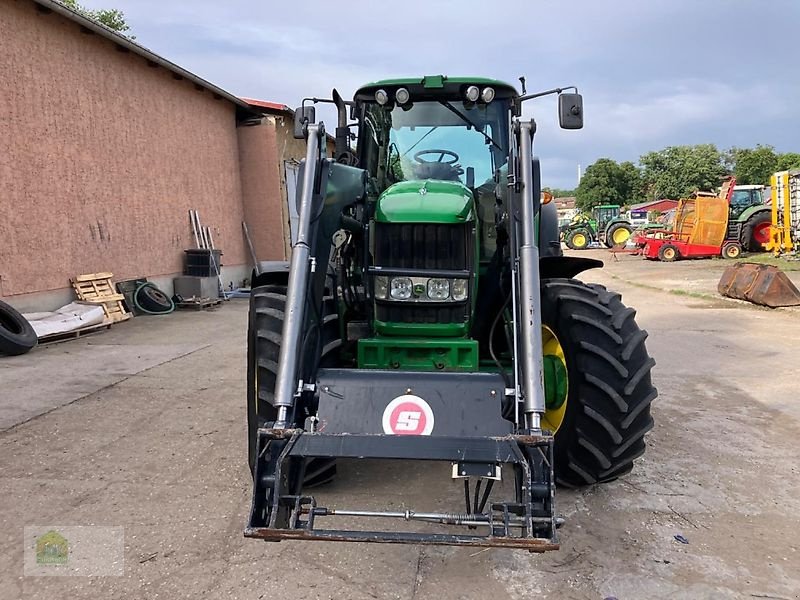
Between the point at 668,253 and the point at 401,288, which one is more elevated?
the point at 401,288

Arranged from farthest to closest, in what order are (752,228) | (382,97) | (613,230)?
(613,230)
(752,228)
(382,97)

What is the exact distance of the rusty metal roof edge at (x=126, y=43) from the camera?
9203 millimetres

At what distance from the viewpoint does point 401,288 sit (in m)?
3.47

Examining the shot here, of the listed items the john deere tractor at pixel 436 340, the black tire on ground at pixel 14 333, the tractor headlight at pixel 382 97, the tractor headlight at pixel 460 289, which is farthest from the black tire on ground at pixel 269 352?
the black tire on ground at pixel 14 333

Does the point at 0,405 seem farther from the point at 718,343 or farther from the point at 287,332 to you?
the point at 718,343

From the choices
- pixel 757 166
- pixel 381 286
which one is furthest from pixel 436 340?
pixel 757 166

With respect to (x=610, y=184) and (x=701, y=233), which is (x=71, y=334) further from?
(x=610, y=184)

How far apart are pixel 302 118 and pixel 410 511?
103 inches

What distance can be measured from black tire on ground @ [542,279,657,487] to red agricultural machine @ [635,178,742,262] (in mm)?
18347

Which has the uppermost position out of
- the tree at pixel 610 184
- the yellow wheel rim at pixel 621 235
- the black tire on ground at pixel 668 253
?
the tree at pixel 610 184

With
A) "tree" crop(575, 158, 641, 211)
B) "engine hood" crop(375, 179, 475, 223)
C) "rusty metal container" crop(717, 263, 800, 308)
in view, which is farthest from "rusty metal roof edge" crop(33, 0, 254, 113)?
"tree" crop(575, 158, 641, 211)

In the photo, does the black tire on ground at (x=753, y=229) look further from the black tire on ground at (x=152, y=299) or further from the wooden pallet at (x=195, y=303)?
the black tire on ground at (x=152, y=299)

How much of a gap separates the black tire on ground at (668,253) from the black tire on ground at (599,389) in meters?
19.0
